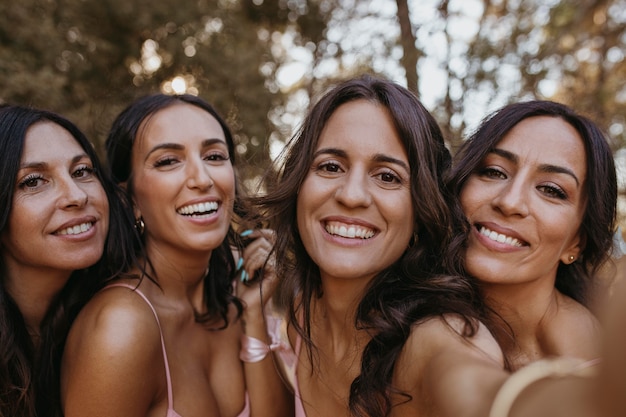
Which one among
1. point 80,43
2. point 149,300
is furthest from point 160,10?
point 149,300

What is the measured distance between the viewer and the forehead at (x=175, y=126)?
347 centimetres

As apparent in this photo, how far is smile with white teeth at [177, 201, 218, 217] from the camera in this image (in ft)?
11.1

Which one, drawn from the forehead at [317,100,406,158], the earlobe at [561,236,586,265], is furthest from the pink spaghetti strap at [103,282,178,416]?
→ the earlobe at [561,236,586,265]

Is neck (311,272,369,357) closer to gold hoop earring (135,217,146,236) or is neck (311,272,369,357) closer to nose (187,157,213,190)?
nose (187,157,213,190)

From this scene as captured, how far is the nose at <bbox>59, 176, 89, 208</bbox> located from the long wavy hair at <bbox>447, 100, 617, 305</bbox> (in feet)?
6.60

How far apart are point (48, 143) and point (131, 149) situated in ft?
1.65

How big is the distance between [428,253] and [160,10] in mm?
10744

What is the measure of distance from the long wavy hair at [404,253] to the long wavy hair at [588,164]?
112 mm

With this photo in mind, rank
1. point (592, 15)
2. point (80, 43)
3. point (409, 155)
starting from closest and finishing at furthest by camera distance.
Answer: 1. point (409, 155)
2. point (80, 43)
3. point (592, 15)

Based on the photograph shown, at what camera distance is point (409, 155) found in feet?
8.82

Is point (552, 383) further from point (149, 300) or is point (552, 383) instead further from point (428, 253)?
point (149, 300)

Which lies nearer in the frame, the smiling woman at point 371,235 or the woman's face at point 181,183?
the smiling woman at point 371,235

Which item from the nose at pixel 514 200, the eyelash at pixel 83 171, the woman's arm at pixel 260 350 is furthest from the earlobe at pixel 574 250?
the eyelash at pixel 83 171

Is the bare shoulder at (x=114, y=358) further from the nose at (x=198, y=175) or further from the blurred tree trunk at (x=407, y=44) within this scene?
the blurred tree trunk at (x=407, y=44)
